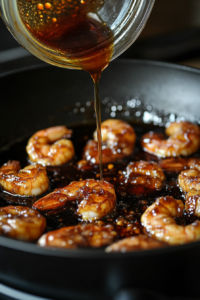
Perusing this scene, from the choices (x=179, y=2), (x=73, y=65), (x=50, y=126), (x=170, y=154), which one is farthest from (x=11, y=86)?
(x=179, y=2)

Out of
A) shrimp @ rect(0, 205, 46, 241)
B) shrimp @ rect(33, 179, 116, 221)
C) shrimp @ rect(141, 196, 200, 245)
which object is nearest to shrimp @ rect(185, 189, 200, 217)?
shrimp @ rect(141, 196, 200, 245)

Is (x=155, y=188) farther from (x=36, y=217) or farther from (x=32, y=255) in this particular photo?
(x=32, y=255)

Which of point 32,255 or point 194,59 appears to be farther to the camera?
point 194,59

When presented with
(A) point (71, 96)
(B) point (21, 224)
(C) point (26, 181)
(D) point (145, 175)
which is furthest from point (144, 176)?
(A) point (71, 96)

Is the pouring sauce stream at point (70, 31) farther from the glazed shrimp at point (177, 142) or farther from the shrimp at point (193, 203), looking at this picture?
the shrimp at point (193, 203)

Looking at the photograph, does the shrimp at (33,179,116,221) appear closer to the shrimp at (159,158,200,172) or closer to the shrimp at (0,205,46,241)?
the shrimp at (0,205,46,241)

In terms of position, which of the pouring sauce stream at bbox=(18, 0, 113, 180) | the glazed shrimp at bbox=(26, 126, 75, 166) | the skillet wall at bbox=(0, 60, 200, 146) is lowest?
→ the glazed shrimp at bbox=(26, 126, 75, 166)

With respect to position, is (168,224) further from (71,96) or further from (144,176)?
(71,96)
